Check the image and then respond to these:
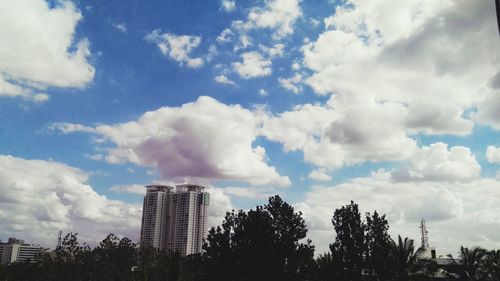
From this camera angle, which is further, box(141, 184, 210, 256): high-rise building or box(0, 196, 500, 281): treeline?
box(141, 184, 210, 256): high-rise building

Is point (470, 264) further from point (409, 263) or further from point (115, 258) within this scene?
point (115, 258)

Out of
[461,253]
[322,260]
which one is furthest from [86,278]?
[461,253]

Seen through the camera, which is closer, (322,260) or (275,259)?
(275,259)

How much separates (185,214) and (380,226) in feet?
459

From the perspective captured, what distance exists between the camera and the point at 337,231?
32469 mm

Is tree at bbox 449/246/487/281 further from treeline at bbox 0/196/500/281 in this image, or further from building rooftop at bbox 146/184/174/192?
building rooftop at bbox 146/184/174/192

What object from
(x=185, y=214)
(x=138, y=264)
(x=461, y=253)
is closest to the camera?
(x=461, y=253)

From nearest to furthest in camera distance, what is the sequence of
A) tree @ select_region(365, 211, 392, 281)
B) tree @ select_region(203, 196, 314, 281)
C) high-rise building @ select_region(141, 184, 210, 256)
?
tree @ select_region(365, 211, 392, 281) → tree @ select_region(203, 196, 314, 281) → high-rise building @ select_region(141, 184, 210, 256)

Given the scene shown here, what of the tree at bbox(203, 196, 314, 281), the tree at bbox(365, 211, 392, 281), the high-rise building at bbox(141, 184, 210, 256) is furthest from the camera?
the high-rise building at bbox(141, 184, 210, 256)

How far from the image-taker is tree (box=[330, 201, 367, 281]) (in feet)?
104

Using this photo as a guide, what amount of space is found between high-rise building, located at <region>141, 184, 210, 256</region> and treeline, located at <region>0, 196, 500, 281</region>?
112 metres

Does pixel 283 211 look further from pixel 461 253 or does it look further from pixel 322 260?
pixel 461 253

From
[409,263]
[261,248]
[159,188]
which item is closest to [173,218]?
[159,188]

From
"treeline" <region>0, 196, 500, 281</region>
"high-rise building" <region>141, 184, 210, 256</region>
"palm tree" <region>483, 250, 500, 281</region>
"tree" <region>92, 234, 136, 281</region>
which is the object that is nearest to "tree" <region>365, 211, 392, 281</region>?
"treeline" <region>0, 196, 500, 281</region>
